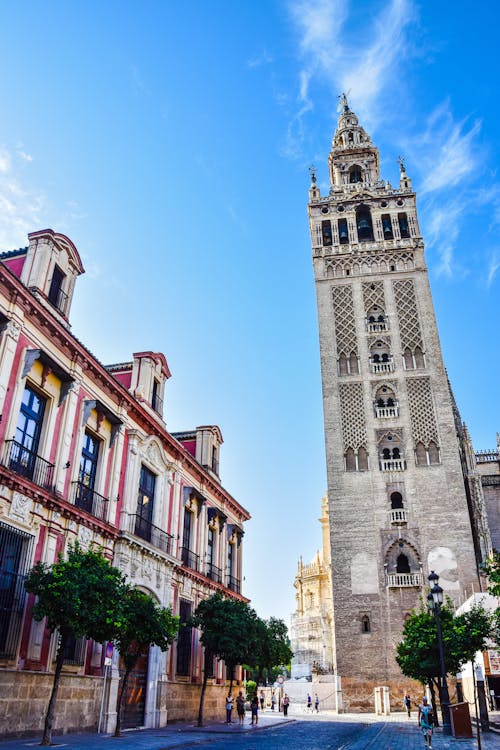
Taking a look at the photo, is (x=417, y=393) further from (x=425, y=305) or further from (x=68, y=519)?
(x=68, y=519)

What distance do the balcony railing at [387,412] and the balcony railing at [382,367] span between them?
2.75 meters

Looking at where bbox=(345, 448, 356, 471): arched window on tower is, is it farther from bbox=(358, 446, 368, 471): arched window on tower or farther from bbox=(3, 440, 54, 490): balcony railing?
bbox=(3, 440, 54, 490): balcony railing

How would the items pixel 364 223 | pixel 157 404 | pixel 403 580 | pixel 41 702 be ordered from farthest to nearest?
pixel 364 223
pixel 403 580
pixel 157 404
pixel 41 702

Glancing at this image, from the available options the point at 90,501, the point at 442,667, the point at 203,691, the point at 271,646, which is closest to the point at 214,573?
the point at 271,646

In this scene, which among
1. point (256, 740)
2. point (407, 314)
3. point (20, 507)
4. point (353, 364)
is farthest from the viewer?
point (407, 314)

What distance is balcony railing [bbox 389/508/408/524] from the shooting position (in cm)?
3828

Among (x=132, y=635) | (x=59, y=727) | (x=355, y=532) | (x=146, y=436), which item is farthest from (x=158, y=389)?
(x=355, y=532)

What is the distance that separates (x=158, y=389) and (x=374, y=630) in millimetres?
21081

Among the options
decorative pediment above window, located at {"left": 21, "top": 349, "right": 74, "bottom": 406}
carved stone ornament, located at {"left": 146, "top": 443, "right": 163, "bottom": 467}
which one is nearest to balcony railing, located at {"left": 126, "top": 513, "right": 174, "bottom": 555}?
carved stone ornament, located at {"left": 146, "top": 443, "right": 163, "bottom": 467}

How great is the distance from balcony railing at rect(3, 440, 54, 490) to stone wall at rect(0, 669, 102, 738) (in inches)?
181

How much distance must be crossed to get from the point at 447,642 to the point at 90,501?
47.3 feet

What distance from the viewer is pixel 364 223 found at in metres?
51.5

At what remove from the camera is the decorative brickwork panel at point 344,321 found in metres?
44.6

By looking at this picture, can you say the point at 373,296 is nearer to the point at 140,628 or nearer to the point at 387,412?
the point at 387,412
